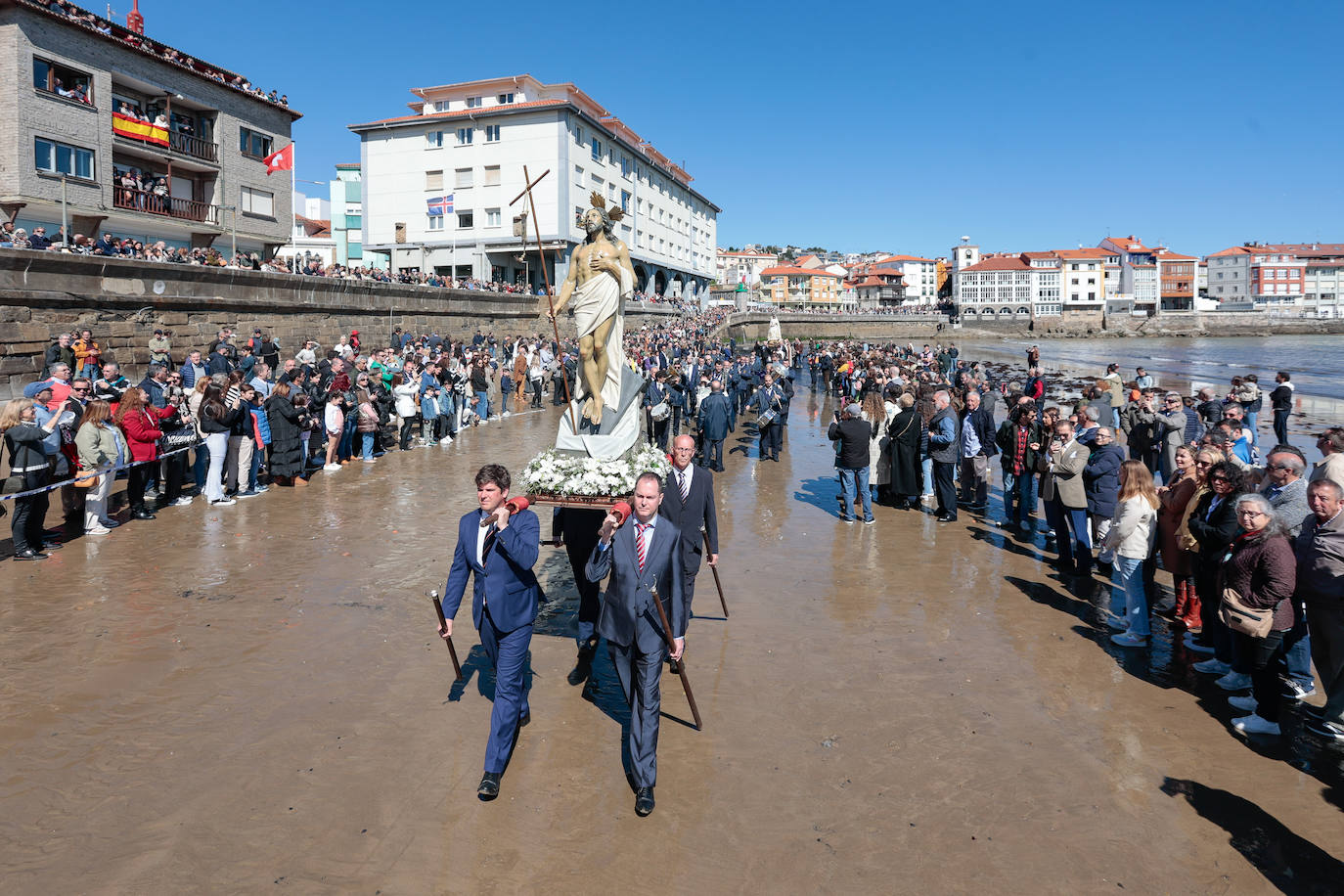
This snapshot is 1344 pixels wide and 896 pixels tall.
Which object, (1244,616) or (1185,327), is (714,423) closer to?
(1244,616)

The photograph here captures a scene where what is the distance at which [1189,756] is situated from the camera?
4.74 meters

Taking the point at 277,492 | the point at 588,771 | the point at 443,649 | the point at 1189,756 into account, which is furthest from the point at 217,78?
the point at 1189,756

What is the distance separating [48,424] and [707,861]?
8.98 metres

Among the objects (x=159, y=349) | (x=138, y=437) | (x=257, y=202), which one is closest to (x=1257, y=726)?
(x=138, y=437)

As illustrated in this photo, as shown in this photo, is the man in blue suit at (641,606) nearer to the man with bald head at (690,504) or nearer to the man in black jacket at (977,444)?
the man with bald head at (690,504)

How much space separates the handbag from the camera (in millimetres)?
4816

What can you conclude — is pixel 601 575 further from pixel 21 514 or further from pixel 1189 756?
pixel 21 514

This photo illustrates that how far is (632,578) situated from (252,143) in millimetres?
36627

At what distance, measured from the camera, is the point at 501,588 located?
450cm

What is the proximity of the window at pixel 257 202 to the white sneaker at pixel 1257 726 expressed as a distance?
122 ft

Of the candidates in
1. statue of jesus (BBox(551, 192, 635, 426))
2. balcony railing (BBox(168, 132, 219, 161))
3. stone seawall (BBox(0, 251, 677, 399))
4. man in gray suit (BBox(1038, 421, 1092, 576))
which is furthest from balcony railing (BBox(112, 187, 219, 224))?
man in gray suit (BBox(1038, 421, 1092, 576))

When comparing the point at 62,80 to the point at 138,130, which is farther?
the point at 138,130

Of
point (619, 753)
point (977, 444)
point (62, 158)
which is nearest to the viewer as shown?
point (619, 753)

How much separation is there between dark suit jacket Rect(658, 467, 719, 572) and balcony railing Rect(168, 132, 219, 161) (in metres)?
32.3
